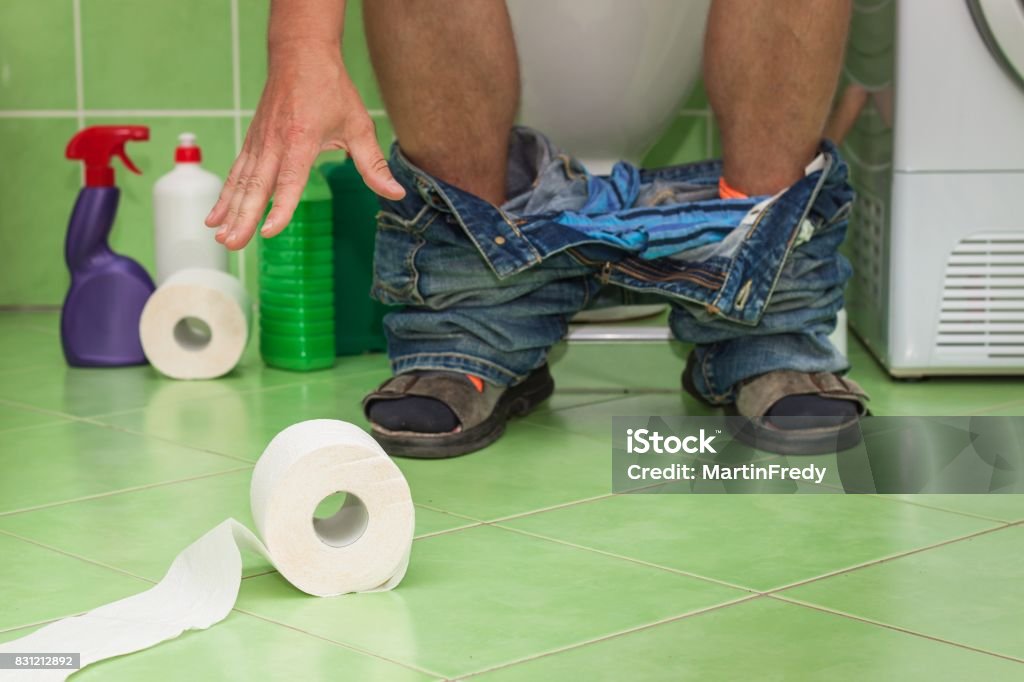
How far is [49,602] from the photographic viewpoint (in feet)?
2.83

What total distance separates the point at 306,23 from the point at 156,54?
3.89ft

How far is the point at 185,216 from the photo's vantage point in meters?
1.78

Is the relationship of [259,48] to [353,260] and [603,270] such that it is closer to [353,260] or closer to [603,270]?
[353,260]

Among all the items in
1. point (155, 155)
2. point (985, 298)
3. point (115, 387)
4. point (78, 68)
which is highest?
point (78, 68)

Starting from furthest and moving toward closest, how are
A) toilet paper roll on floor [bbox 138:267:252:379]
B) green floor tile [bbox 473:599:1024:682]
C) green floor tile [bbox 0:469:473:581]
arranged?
1. toilet paper roll on floor [bbox 138:267:252:379]
2. green floor tile [bbox 0:469:473:581]
3. green floor tile [bbox 473:599:1024:682]

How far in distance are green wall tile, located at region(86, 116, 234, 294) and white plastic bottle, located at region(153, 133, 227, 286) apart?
1.10 ft

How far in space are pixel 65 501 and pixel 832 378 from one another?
0.69m

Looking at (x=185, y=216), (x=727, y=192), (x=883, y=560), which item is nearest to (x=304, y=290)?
(x=185, y=216)

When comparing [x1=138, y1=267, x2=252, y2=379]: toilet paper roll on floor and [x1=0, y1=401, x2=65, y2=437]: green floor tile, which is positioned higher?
[x1=138, y1=267, x2=252, y2=379]: toilet paper roll on floor

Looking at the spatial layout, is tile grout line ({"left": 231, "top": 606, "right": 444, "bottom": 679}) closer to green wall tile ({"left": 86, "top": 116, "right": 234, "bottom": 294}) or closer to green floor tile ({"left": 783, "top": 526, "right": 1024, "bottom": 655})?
green floor tile ({"left": 783, "top": 526, "right": 1024, "bottom": 655})

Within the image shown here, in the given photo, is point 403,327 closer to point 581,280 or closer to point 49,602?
point 581,280

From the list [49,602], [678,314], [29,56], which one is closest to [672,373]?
[678,314]

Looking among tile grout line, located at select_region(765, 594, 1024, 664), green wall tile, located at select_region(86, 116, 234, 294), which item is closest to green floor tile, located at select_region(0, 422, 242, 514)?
tile grout line, located at select_region(765, 594, 1024, 664)

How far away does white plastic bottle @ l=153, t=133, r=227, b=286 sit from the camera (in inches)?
69.9
